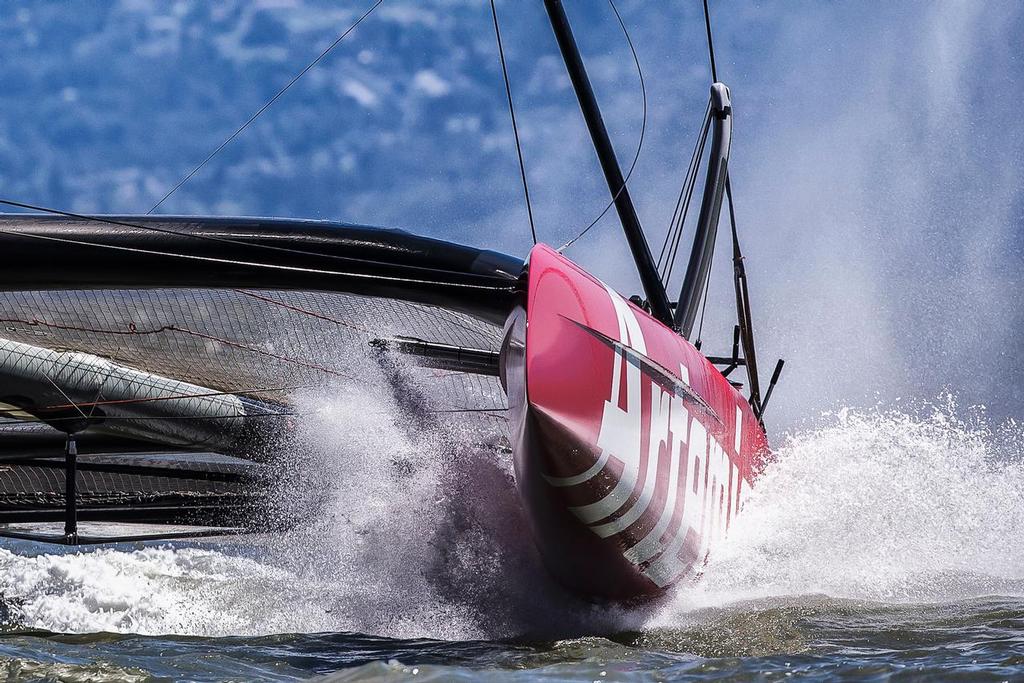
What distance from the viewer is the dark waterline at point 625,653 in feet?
6.64

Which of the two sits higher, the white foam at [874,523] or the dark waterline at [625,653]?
the white foam at [874,523]

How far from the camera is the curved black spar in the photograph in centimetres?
315

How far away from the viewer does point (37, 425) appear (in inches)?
184

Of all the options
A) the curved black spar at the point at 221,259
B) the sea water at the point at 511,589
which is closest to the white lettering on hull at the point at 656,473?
the sea water at the point at 511,589

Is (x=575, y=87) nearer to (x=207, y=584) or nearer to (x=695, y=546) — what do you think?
(x=695, y=546)

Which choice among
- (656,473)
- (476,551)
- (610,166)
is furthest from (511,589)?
(610,166)

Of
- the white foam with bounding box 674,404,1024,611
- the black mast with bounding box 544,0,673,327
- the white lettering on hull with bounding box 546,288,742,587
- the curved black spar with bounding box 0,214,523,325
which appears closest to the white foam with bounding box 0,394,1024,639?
the white foam with bounding box 674,404,1024,611

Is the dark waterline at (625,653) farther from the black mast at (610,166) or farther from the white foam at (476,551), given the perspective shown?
the black mast at (610,166)

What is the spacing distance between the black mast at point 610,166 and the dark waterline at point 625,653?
1.64 m

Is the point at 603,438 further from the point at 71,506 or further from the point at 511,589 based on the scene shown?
the point at 71,506

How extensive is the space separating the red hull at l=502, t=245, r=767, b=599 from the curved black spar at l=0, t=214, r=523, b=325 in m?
0.45

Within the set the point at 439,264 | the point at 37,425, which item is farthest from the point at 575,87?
the point at 37,425

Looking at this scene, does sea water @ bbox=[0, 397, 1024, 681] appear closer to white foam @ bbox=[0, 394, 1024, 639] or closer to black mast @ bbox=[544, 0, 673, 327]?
white foam @ bbox=[0, 394, 1024, 639]

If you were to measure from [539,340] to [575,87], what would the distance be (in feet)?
7.54
